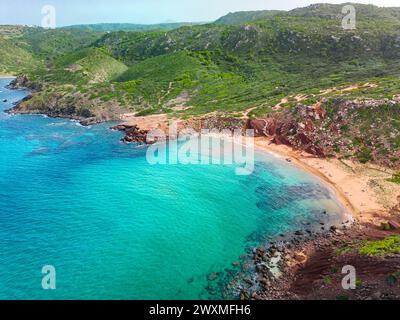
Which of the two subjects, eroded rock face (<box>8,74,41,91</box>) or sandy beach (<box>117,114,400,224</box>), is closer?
sandy beach (<box>117,114,400,224</box>)

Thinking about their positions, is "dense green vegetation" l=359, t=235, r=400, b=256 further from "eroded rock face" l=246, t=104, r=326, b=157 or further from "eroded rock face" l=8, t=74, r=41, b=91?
"eroded rock face" l=8, t=74, r=41, b=91

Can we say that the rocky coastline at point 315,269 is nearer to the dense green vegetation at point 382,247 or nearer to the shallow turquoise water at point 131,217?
the dense green vegetation at point 382,247

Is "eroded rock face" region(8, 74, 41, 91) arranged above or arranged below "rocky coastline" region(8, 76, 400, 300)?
above

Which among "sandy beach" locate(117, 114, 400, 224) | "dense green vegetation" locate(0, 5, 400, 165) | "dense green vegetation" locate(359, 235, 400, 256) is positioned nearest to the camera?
"dense green vegetation" locate(359, 235, 400, 256)

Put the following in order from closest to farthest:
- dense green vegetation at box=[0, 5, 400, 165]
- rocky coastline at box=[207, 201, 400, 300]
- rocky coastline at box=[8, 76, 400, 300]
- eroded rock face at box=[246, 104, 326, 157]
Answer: rocky coastline at box=[207, 201, 400, 300] < rocky coastline at box=[8, 76, 400, 300] < eroded rock face at box=[246, 104, 326, 157] < dense green vegetation at box=[0, 5, 400, 165]

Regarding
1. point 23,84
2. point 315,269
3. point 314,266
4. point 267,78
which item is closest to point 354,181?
point 314,266

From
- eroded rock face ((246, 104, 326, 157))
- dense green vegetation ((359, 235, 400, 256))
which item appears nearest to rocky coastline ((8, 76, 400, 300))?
dense green vegetation ((359, 235, 400, 256))

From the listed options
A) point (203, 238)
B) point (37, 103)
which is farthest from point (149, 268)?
point (37, 103)
